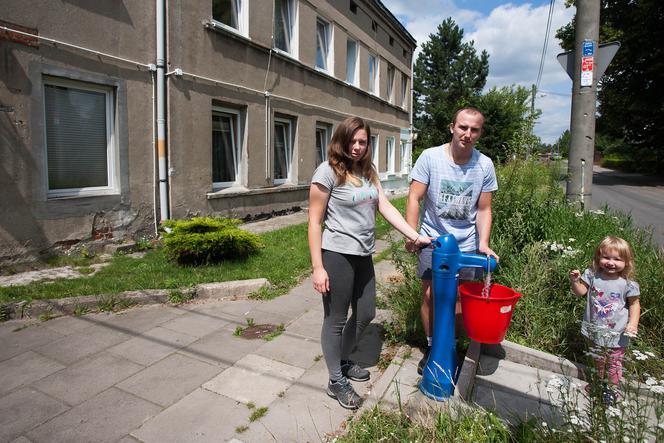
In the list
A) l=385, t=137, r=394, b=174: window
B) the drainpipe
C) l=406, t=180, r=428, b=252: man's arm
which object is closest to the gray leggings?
l=406, t=180, r=428, b=252: man's arm

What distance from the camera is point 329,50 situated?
1312 cm

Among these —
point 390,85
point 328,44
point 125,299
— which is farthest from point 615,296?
point 390,85

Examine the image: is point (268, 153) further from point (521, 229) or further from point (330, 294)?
point (330, 294)

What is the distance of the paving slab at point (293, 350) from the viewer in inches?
136

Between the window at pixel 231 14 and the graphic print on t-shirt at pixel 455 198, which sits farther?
the window at pixel 231 14

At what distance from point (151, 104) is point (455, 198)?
591cm

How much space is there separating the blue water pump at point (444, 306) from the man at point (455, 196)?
0.26m

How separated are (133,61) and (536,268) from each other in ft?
20.8

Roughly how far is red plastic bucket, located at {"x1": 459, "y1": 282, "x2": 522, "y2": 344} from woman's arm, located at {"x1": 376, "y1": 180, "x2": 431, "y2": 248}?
405 millimetres

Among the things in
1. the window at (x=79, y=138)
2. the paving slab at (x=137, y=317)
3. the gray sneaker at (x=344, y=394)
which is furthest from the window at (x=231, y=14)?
the gray sneaker at (x=344, y=394)

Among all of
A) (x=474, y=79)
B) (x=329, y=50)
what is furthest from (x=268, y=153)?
(x=474, y=79)

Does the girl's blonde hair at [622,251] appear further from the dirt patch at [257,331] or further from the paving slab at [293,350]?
the dirt patch at [257,331]

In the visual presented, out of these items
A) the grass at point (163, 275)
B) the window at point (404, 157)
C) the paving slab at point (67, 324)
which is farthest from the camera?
the window at point (404, 157)

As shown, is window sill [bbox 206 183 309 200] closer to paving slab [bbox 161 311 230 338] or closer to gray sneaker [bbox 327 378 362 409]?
paving slab [bbox 161 311 230 338]
